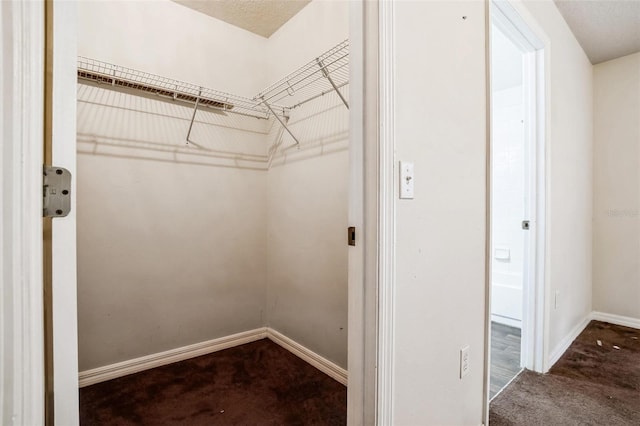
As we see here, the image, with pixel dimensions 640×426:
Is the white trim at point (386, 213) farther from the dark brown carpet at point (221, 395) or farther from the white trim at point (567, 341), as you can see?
the white trim at point (567, 341)

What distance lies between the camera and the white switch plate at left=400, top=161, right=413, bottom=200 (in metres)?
0.97

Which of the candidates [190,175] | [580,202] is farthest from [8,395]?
[580,202]

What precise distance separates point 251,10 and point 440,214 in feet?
6.48

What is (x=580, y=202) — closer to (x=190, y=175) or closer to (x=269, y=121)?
(x=269, y=121)

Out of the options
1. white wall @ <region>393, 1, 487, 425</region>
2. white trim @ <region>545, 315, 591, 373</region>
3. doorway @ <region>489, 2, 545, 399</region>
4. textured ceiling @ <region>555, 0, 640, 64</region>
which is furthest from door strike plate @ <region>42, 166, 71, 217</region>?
textured ceiling @ <region>555, 0, 640, 64</region>

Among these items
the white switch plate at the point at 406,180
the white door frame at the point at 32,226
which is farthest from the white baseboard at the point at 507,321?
the white door frame at the point at 32,226

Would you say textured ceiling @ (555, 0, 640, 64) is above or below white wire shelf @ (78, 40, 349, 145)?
above

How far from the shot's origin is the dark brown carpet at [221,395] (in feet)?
5.12

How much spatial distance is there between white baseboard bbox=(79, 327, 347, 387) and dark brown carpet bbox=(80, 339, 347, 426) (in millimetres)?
36

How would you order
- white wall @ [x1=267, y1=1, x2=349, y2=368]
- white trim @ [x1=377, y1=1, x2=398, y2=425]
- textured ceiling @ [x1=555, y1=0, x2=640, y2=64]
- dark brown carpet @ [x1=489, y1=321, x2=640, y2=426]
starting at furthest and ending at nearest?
textured ceiling @ [x1=555, y1=0, x2=640, y2=64] → white wall @ [x1=267, y1=1, x2=349, y2=368] → dark brown carpet @ [x1=489, y1=321, x2=640, y2=426] → white trim @ [x1=377, y1=1, x2=398, y2=425]

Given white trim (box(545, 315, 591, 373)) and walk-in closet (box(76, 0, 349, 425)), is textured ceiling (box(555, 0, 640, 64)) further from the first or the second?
white trim (box(545, 315, 591, 373))

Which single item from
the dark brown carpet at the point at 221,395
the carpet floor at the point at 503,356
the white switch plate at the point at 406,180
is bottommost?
the dark brown carpet at the point at 221,395

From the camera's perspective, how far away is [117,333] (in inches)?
75.9

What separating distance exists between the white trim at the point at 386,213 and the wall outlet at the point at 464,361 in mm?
455
